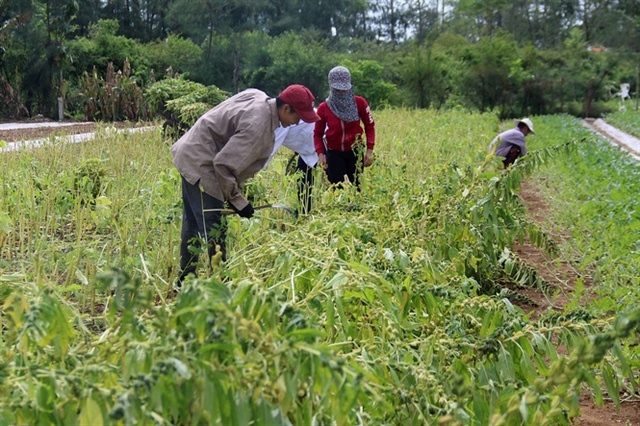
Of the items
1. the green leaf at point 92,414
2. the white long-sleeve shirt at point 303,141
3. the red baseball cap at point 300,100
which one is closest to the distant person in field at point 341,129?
the white long-sleeve shirt at point 303,141

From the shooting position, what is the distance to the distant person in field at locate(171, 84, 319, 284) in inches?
149

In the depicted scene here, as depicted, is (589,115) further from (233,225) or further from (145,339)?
(145,339)

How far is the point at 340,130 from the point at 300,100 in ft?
6.89

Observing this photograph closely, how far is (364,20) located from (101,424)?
6168 centimetres

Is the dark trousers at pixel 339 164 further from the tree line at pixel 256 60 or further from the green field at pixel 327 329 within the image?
the tree line at pixel 256 60

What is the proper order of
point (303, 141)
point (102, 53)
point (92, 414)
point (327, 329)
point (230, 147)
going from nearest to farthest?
point (92, 414) < point (327, 329) < point (230, 147) < point (303, 141) < point (102, 53)

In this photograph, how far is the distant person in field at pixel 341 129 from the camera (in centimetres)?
580

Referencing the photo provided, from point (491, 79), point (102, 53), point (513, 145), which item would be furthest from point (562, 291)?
point (491, 79)

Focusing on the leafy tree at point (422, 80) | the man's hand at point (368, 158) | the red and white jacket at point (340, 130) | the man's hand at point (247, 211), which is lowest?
the leafy tree at point (422, 80)

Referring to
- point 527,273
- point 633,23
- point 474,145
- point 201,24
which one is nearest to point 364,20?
point 633,23

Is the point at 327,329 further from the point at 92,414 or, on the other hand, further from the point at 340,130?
the point at 340,130

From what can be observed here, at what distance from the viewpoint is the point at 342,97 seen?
583 cm

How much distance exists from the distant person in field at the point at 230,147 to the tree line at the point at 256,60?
44.5 ft

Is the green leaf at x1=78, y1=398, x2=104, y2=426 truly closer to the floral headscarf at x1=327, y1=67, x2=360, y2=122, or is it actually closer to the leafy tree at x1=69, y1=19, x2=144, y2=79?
the floral headscarf at x1=327, y1=67, x2=360, y2=122
